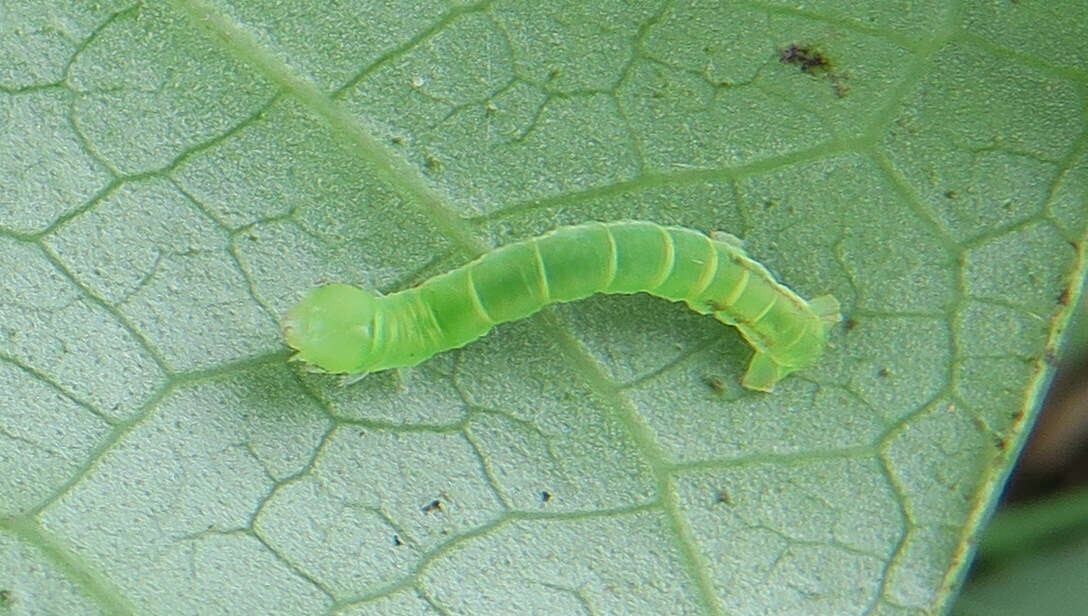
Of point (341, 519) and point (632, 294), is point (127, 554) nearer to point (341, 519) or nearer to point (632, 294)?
point (341, 519)

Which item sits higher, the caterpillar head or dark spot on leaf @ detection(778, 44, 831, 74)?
dark spot on leaf @ detection(778, 44, 831, 74)

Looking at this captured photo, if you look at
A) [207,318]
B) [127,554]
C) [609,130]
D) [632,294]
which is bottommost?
[127,554]

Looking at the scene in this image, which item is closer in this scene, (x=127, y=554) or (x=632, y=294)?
(x=127, y=554)

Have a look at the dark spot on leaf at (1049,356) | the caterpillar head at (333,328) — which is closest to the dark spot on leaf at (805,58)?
the dark spot on leaf at (1049,356)

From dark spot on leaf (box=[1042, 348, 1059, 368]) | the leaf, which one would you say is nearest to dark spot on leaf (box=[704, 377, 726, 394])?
the leaf

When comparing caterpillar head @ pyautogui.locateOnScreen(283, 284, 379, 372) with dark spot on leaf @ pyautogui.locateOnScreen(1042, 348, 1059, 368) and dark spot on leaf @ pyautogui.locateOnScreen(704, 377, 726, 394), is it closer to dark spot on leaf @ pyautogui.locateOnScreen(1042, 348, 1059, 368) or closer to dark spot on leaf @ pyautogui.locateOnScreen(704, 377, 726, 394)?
dark spot on leaf @ pyautogui.locateOnScreen(704, 377, 726, 394)

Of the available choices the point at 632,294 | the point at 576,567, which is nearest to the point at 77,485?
the point at 576,567

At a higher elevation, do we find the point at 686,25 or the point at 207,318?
the point at 686,25
